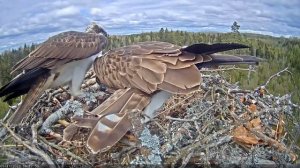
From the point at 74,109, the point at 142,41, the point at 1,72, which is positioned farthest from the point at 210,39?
the point at 1,72

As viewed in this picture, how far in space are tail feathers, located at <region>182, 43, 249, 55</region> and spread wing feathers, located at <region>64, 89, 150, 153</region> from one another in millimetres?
280

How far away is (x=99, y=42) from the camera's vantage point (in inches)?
88.9

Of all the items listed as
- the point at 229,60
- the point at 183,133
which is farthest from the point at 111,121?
the point at 229,60

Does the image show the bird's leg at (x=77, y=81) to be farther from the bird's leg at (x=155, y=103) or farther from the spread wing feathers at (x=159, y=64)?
the bird's leg at (x=155, y=103)


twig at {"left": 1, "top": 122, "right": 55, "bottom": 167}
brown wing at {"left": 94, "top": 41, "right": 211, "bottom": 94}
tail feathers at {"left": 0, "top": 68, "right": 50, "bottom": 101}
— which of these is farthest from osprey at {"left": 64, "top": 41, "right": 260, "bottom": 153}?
tail feathers at {"left": 0, "top": 68, "right": 50, "bottom": 101}

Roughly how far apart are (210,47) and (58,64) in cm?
67

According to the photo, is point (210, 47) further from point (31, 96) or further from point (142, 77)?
point (31, 96)

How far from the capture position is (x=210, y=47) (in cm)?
204

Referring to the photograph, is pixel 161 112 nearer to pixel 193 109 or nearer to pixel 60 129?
pixel 193 109

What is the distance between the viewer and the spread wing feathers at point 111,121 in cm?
187

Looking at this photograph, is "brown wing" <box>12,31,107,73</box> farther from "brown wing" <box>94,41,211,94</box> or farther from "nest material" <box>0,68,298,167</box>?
"nest material" <box>0,68,298,167</box>

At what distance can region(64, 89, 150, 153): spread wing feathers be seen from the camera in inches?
73.6

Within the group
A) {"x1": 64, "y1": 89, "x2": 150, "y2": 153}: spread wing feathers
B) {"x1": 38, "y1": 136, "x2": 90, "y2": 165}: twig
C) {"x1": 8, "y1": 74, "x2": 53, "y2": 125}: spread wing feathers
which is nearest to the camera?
{"x1": 64, "y1": 89, "x2": 150, "y2": 153}: spread wing feathers

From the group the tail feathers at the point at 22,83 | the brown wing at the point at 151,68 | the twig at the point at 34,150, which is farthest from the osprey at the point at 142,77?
the tail feathers at the point at 22,83
